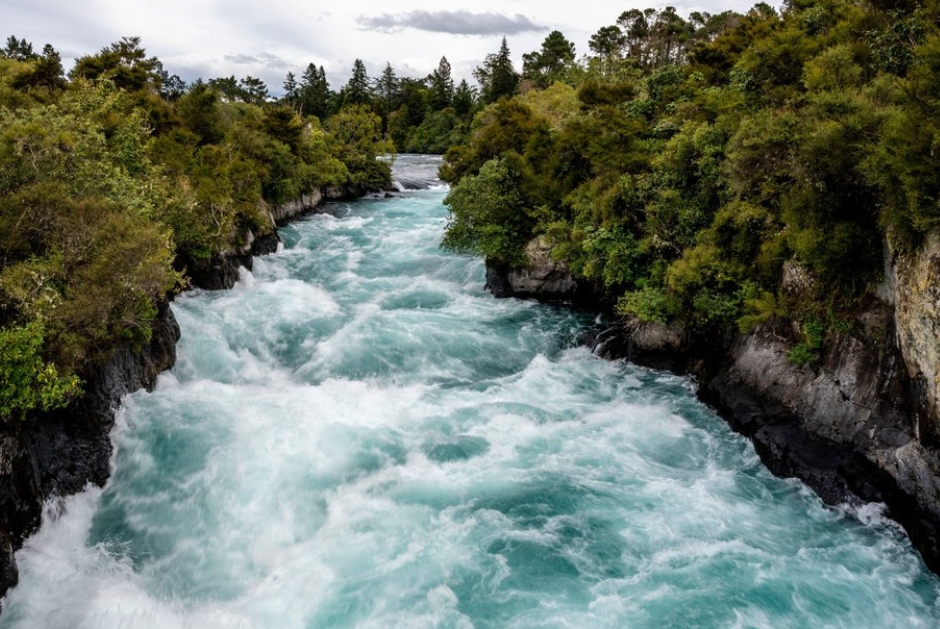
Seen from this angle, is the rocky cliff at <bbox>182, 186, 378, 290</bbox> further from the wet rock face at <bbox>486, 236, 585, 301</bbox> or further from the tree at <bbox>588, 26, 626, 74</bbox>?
the tree at <bbox>588, 26, 626, 74</bbox>

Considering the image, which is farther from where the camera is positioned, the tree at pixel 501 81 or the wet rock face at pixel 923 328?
the tree at pixel 501 81

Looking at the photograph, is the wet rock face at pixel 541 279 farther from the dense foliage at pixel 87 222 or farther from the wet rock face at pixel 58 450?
the wet rock face at pixel 58 450

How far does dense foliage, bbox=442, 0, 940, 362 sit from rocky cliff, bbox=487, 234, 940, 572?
552 millimetres

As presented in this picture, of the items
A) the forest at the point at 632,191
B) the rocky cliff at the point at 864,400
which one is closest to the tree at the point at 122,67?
the forest at the point at 632,191

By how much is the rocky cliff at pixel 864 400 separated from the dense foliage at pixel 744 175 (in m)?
0.55

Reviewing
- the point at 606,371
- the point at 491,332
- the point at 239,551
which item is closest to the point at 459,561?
the point at 239,551

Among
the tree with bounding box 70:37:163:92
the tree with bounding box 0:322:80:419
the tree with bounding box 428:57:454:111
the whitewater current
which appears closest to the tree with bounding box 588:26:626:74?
the tree with bounding box 428:57:454:111

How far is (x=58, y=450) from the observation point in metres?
10.6

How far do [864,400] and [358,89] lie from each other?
92.5 m

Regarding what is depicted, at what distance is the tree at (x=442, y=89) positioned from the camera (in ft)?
307

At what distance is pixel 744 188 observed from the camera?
1396cm

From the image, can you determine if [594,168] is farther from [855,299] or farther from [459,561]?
[459,561]

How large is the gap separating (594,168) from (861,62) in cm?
821

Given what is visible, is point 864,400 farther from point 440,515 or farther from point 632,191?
point 632,191
